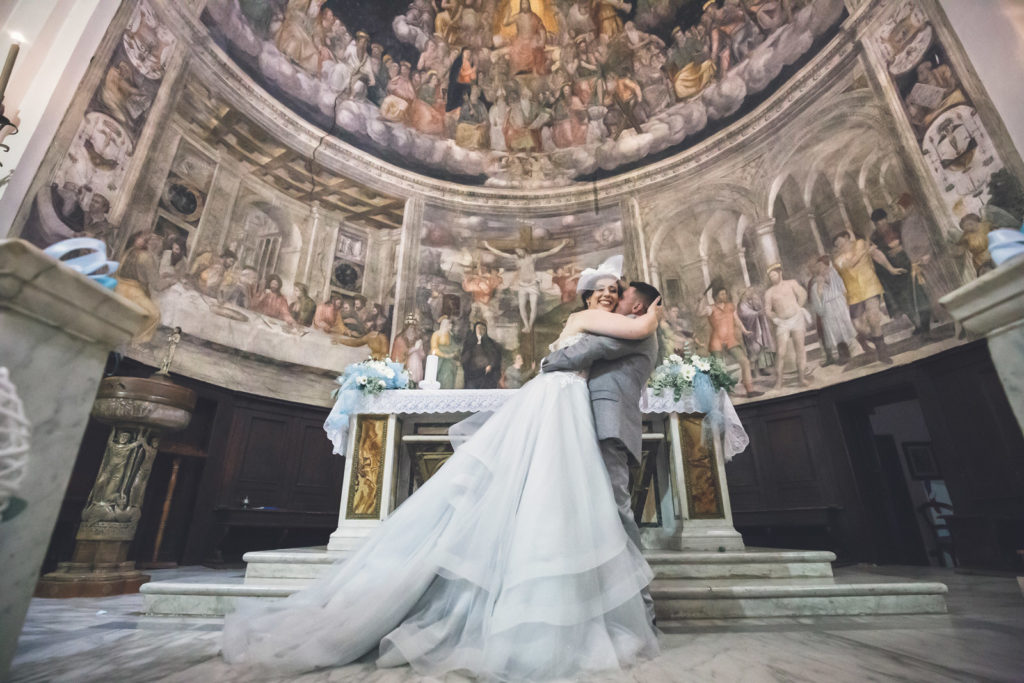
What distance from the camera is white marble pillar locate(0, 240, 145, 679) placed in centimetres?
109

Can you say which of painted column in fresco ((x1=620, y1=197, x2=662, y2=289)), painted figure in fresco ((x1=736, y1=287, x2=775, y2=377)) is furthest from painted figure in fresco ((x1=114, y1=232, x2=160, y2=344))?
painted figure in fresco ((x1=736, y1=287, x2=775, y2=377))

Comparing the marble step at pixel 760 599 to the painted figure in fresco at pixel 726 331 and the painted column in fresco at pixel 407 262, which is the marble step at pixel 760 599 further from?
the painted column in fresco at pixel 407 262

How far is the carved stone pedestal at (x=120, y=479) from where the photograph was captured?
3.67 meters

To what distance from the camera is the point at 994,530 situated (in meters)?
5.30

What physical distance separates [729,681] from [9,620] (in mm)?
1988

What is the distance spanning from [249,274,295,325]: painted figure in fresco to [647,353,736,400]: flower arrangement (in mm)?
6428

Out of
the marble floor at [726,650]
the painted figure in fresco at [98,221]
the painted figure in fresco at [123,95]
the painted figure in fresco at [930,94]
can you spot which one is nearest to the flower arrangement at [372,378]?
the marble floor at [726,650]

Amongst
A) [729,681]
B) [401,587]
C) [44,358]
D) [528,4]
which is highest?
[528,4]

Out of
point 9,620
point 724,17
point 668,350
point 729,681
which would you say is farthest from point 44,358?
point 724,17

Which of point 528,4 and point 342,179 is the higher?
point 528,4

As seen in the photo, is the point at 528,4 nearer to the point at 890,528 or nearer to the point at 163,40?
the point at 163,40

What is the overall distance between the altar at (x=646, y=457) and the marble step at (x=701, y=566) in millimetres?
632

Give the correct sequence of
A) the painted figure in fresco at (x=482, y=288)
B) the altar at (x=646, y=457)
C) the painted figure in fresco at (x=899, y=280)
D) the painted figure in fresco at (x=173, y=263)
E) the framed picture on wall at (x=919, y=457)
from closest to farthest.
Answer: the altar at (x=646, y=457) → the painted figure in fresco at (x=899, y=280) → the painted figure in fresco at (x=173, y=263) → the framed picture on wall at (x=919, y=457) → the painted figure in fresco at (x=482, y=288)

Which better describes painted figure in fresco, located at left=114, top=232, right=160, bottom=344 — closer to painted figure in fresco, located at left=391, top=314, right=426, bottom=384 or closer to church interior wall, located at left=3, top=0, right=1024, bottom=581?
church interior wall, located at left=3, top=0, right=1024, bottom=581
